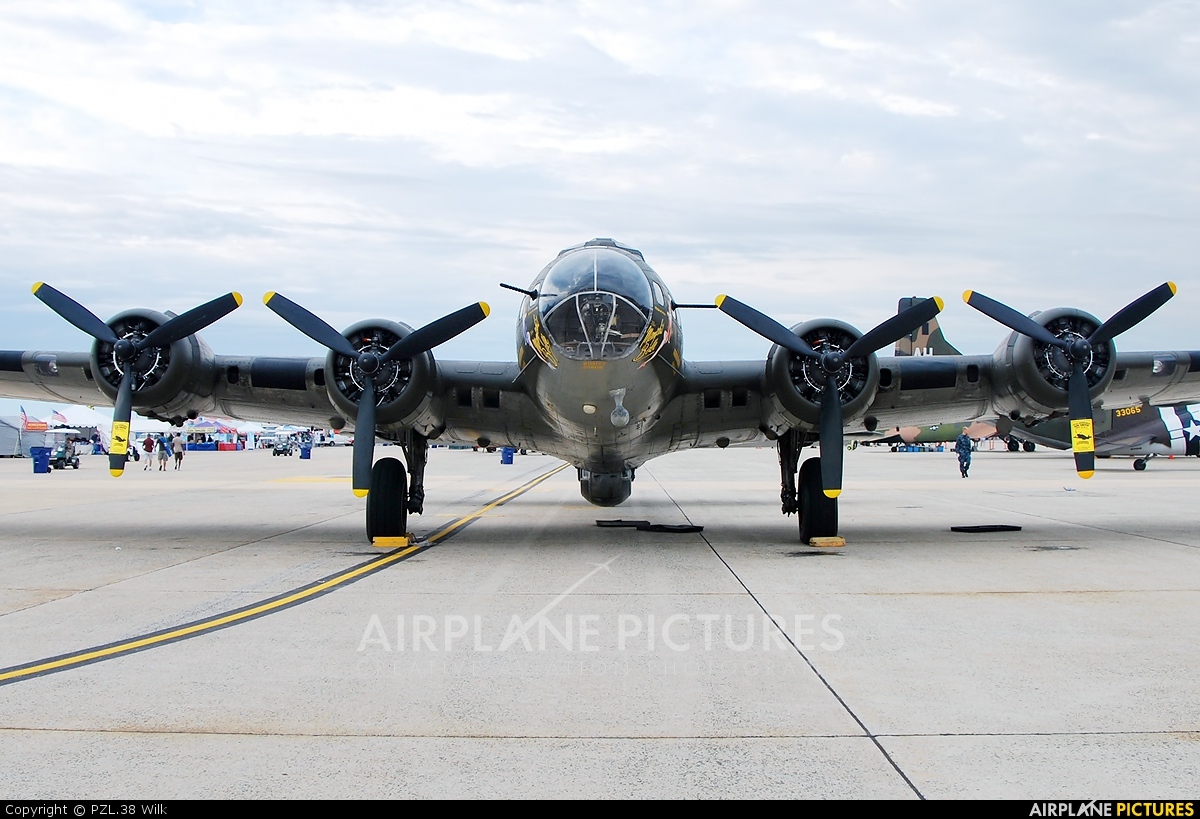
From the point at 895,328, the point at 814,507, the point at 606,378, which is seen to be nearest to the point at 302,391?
the point at 606,378

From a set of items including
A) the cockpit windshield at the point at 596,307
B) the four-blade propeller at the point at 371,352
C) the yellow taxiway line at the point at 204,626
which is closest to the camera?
the yellow taxiway line at the point at 204,626

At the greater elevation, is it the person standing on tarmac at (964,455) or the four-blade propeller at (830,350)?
Answer: the four-blade propeller at (830,350)

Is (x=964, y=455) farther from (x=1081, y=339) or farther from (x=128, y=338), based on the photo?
(x=128, y=338)

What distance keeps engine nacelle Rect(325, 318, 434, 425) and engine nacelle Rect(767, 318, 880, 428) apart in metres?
5.15

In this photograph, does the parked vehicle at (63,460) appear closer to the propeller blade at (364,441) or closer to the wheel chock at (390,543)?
the wheel chock at (390,543)

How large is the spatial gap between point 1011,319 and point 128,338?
12968 mm

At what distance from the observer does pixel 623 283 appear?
39.0ft

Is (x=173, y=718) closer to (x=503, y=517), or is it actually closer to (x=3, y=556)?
(x=3, y=556)

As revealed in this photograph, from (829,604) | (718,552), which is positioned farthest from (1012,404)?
(829,604)

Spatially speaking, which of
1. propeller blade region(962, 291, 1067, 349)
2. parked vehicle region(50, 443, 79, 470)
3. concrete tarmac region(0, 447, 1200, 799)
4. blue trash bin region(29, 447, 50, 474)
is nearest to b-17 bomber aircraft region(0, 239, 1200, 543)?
propeller blade region(962, 291, 1067, 349)

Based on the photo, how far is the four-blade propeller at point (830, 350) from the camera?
13516 millimetres

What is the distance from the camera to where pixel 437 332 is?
13.7m

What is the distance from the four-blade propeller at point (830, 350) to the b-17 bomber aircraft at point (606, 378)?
3 cm
